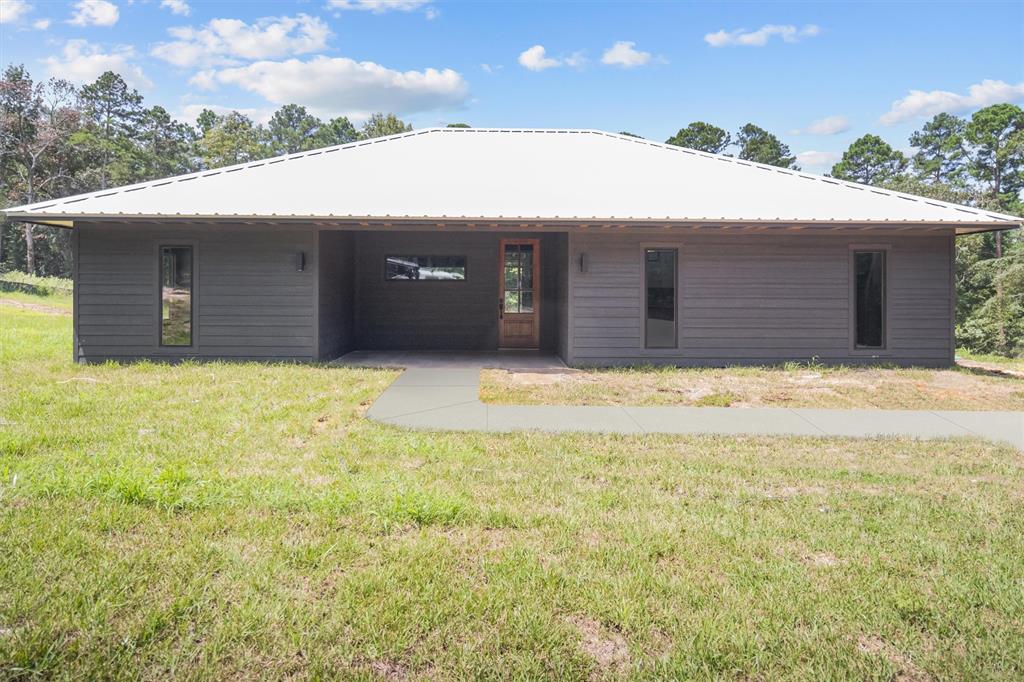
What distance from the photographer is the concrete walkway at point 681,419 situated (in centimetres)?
552

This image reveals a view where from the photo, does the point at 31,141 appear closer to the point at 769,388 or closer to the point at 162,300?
the point at 162,300

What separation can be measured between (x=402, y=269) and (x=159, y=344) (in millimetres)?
Result: 4867

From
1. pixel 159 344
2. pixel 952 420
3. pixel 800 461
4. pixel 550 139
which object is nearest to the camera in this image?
pixel 800 461

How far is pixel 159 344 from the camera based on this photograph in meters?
10.0

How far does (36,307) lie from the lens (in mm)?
20125

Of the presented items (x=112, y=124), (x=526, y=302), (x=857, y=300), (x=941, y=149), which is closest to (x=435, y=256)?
(x=526, y=302)

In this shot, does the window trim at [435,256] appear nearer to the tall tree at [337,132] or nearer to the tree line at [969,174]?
the tree line at [969,174]

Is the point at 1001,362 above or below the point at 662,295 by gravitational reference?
below

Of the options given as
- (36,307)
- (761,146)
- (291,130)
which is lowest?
(36,307)

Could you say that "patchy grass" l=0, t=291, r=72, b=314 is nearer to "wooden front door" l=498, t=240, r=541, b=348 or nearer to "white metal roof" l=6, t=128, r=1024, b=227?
"white metal roof" l=6, t=128, r=1024, b=227

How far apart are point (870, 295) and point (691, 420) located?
6.39 m

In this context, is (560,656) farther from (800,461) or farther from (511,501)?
(800,461)

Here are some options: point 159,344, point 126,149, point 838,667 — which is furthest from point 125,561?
point 126,149

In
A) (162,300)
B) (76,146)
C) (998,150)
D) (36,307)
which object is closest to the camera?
(162,300)
